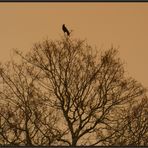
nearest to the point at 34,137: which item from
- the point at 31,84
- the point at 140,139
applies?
the point at 31,84

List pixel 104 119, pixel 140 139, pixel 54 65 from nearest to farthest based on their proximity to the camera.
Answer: pixel 140 139
pixel 104 119
pixel 54 65

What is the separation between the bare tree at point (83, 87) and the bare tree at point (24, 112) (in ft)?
0.86

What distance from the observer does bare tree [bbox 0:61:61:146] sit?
44.3 feet

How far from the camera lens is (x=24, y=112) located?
1402cm

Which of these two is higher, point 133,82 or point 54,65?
point 54,65

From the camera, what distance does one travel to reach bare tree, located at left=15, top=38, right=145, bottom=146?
14180mm

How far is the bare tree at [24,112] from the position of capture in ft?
44.3

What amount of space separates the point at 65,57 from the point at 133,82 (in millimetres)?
2043

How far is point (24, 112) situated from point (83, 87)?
1857 millimetres

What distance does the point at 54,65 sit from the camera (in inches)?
599

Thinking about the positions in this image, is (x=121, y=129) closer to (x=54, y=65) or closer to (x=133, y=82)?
(x=133, y=82)

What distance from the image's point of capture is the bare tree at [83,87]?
14180 millimetres

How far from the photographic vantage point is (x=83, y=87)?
588 inches

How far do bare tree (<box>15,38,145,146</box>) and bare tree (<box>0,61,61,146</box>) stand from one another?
26cm
